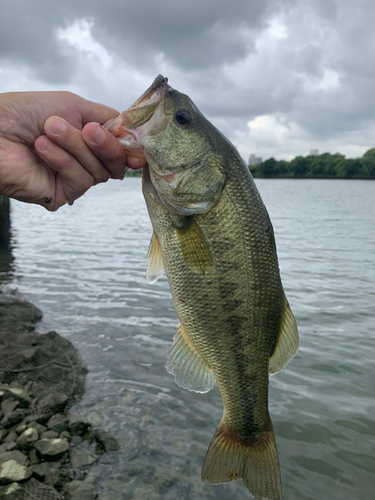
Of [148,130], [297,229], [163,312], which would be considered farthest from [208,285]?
[297,229]

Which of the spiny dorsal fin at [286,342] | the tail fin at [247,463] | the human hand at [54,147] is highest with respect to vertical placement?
the human hand at [54,147]

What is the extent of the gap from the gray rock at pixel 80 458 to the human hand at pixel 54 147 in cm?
332

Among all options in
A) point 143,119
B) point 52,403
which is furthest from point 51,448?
point 143,119

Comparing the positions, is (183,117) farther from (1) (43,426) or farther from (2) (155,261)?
(1) (43,426)

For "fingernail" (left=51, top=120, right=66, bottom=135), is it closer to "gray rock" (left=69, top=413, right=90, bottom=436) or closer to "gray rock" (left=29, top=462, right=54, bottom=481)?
"gray rock" (left=29, top=462, right=54, bottom=481)

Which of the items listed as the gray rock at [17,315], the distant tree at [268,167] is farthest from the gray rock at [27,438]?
the distant tree at [268,167]

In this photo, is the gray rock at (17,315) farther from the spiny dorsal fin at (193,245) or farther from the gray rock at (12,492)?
the spiny dorsal fin at (193,245)

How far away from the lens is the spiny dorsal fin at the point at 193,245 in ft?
8.80

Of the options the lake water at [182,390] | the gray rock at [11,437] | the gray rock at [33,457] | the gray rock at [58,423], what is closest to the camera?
the gray rock at [33,457]

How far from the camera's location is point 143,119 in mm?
2742

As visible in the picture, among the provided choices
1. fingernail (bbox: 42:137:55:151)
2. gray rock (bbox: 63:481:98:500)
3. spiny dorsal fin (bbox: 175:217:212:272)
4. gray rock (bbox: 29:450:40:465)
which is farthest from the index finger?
gray rock (bbox: 29:450:40:465)

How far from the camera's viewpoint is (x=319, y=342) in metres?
8.70

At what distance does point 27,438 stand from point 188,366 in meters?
3.02

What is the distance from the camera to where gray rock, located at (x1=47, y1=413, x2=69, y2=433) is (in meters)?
5.25
